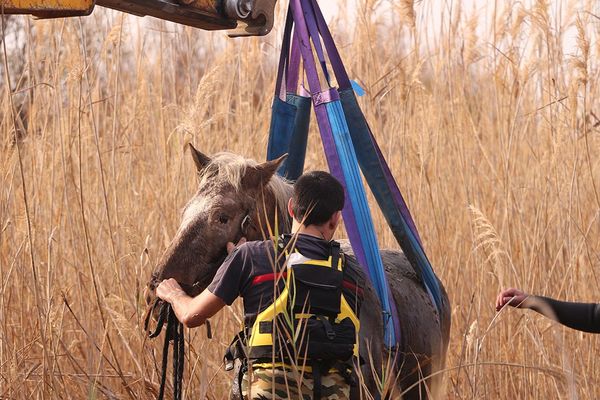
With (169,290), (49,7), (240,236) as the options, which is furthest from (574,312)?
(49,7)

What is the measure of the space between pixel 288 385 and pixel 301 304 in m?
0.22

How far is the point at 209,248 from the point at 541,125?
98.8 inches

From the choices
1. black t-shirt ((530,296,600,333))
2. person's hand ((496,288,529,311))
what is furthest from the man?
black t-shirt ((530,296,600,333))

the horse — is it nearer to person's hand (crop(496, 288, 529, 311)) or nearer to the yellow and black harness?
the yellow and black harness

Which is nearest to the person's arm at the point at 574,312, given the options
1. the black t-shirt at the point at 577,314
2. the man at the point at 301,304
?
the black t-shirt at the point at 577,314

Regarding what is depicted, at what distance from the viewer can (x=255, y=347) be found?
8.13 feet

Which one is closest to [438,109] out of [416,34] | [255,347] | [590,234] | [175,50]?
[416,34]

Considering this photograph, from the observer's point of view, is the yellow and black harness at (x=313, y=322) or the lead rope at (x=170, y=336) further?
the lead rope at (x=170, y=336)

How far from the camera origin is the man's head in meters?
2.56

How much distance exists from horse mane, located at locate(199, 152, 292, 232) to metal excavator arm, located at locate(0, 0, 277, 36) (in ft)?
1.22

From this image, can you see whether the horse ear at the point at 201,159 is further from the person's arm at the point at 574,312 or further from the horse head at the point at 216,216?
the person's arm at the point at 574,312

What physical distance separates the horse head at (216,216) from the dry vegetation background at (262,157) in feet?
1.55

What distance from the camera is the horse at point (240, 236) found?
2.71 m

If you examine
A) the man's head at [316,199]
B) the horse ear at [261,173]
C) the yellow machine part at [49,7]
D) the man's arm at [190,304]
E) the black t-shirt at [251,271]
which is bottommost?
the man's arm at [190,304]
